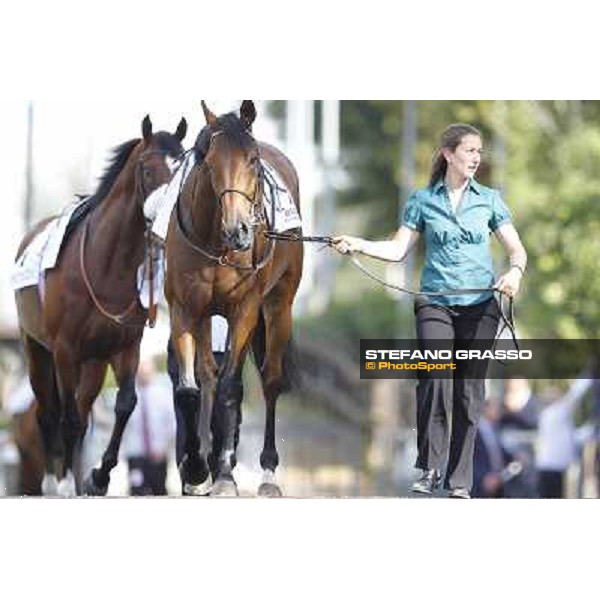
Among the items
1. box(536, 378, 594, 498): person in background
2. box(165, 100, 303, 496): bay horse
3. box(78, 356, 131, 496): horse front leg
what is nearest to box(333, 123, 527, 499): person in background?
box(165, 100, 303, 496): bay horse

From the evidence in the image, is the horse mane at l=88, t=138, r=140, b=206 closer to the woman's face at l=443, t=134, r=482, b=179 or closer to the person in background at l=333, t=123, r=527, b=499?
the person in background at l=333, t=123, r=527, b=499

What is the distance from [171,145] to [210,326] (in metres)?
1.33

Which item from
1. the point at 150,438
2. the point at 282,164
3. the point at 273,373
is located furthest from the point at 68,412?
the point at 282,164

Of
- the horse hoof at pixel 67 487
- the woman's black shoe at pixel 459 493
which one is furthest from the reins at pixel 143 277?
the woman's black shoe at pixel 459 493

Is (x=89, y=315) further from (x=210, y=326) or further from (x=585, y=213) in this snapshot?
(x=585, y=213)

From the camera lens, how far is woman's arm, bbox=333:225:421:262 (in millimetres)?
13875

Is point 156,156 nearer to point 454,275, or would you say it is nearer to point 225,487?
point 454,275

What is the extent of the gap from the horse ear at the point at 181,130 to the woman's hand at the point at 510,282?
7.04ft

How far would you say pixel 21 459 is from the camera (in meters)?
16.5

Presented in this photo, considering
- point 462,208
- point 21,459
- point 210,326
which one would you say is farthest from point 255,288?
point 21,459

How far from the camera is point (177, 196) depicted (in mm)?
13984

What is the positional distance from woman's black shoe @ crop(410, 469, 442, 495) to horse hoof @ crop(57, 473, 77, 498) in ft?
7.75

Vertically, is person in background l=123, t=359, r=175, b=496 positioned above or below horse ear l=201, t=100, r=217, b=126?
below

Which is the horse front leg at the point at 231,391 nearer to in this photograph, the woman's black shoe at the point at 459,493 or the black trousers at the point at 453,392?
the black trousers at the point at 453,392
